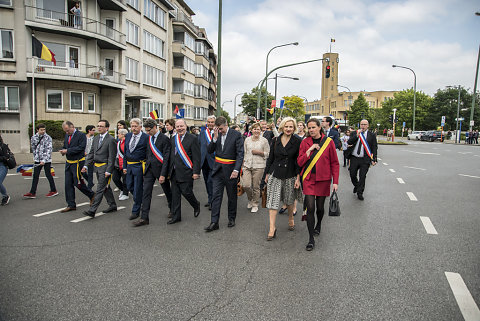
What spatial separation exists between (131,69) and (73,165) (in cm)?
2318

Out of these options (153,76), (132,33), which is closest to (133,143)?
(132,33)

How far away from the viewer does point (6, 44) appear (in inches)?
823

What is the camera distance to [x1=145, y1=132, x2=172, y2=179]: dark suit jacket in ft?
20.6

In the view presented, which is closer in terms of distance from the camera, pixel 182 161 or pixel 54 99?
pixel 182 161

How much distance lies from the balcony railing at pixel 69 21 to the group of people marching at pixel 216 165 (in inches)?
684

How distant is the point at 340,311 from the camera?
3135mm

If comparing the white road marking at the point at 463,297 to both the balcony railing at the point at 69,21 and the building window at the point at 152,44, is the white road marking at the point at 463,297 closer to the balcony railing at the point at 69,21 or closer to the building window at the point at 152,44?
the balcony railing at the point at 69,21

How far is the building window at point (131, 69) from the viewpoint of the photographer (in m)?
27.6

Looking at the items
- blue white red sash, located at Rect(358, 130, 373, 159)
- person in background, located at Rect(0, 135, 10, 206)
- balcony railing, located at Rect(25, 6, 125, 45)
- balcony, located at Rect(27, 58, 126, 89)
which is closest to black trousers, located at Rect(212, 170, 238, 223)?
blue white red sash, located at Rect(358, 130, 373, 159)

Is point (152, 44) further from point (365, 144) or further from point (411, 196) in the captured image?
point (411, 196)

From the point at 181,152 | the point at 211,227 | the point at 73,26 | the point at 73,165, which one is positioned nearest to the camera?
the point at 211,227

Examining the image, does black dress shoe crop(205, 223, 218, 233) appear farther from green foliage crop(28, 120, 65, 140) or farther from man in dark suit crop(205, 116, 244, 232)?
green foliage crop(28, 120, 65, 140)

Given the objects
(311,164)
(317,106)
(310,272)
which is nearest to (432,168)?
(311,164)

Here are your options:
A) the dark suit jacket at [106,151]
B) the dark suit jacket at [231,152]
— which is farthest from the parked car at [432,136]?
the dark suit jacket at [106,151]
